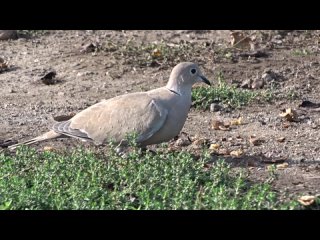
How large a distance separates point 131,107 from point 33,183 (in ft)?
4.46

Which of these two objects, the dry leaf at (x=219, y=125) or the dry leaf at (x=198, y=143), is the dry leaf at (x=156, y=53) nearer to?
the dry leaf at (x=219, y=125)

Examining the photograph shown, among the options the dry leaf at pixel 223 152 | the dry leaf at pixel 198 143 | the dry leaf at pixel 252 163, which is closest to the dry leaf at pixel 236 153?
the dry leaf at pixel 223 152

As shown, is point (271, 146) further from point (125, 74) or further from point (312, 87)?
point (125, 74)

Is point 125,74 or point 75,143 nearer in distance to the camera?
point 75,143

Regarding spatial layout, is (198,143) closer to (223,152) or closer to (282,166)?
(223,152)

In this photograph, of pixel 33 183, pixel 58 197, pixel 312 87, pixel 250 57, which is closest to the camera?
pixel 58 197

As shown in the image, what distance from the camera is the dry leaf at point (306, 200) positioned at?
20.2 ft

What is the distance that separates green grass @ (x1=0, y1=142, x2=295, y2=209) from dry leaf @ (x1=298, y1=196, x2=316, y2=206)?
0.56 ft

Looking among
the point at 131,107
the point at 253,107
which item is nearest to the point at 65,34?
the point at 253,107

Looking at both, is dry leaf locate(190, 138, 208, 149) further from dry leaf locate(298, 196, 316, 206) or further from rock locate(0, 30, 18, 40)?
rock locate(0, 30, 18, 40)

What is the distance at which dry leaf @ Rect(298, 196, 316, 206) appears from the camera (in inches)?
243

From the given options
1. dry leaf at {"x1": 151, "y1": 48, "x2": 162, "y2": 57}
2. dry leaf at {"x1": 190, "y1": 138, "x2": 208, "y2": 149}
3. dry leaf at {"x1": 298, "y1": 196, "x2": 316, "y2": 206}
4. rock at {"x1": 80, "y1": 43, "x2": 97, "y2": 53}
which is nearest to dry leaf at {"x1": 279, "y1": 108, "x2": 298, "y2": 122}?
dry leaf at {"x1": 190, "y1": 138, "x2": 208, "y2": 149}

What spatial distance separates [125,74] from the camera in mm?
10344

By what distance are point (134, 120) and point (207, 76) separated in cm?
275
